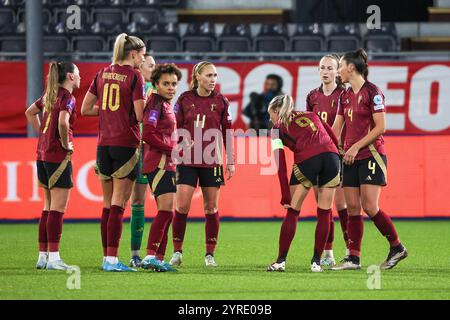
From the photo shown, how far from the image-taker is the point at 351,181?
30.8 ft

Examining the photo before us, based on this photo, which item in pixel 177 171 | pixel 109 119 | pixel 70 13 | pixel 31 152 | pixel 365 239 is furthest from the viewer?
pixel 70 13

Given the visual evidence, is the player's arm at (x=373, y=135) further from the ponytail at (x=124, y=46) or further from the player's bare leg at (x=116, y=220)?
the ponytail at (x=124, y=46)

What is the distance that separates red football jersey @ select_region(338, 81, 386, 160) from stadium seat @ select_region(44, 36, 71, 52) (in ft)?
33.5

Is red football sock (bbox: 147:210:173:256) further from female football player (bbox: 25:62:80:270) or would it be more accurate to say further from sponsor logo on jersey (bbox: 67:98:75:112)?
sponsor logo on jersey (bbox: 67:98:75:112)

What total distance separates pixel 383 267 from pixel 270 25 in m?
10.6

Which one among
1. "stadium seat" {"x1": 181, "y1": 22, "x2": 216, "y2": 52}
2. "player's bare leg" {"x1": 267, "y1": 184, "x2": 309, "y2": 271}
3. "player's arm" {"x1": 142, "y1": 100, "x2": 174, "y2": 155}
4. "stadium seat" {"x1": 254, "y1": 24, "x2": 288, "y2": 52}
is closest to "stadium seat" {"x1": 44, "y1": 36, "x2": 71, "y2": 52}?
"stadium seat" {"x1": 181, "y1": 22, "x2": 216, "y2": 52}

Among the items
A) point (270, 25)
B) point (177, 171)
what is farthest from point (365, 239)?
point (270, 25)

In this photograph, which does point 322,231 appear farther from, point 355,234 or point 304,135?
point 304,135

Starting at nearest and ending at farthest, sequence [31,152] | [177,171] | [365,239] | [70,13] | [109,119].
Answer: [109,119], [177,171], [365,239], [31,152], [70,13]

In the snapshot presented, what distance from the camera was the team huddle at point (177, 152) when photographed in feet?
29.3

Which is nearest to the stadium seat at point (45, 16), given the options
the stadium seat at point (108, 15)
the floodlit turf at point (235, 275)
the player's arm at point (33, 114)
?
the stadium seat at point (108, 15)

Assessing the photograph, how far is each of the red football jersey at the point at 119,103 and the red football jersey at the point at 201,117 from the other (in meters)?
0.95

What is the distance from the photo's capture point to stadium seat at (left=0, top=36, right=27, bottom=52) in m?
18.7

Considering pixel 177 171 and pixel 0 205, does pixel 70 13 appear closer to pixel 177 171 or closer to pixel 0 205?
pixel 0 205
